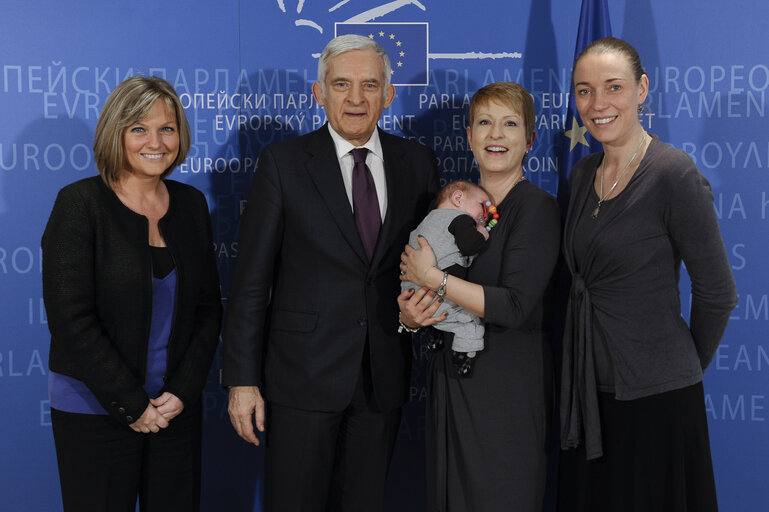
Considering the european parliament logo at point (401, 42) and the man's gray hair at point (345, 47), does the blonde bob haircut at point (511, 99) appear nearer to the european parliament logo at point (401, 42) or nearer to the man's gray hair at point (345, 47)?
the man's gray hair at point (345, 47)

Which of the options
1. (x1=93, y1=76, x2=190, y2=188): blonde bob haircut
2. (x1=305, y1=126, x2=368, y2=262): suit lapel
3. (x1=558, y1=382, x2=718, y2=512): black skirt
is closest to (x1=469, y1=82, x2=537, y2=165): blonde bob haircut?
(x1=305, y1=126, x2=368, y2=262): suit lapel

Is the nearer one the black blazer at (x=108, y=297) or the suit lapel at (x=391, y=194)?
the black blazer at (x=108, y=297)

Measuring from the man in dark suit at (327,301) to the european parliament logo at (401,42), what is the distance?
0.70 meters

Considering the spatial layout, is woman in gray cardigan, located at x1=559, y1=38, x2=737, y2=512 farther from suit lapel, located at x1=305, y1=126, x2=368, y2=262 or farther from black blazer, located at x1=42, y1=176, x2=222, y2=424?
black blazer, located at x1=42, y1=176, x2=222, y2=424

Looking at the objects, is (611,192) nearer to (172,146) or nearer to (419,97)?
(419,97)

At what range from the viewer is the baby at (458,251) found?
216 cm

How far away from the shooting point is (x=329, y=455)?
237 cm

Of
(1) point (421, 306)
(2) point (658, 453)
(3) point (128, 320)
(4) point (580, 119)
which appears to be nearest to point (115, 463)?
(3) point (128, 320)

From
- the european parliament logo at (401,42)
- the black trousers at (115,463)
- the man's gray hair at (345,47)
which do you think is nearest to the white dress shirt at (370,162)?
the man's gray hair at (345,47)

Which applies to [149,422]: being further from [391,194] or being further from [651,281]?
[651,281]

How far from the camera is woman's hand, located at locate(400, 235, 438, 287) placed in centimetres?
214

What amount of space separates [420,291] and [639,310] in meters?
0.71

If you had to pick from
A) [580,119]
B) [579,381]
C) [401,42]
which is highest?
[401,42]

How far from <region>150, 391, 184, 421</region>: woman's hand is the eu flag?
1785 millimetres
